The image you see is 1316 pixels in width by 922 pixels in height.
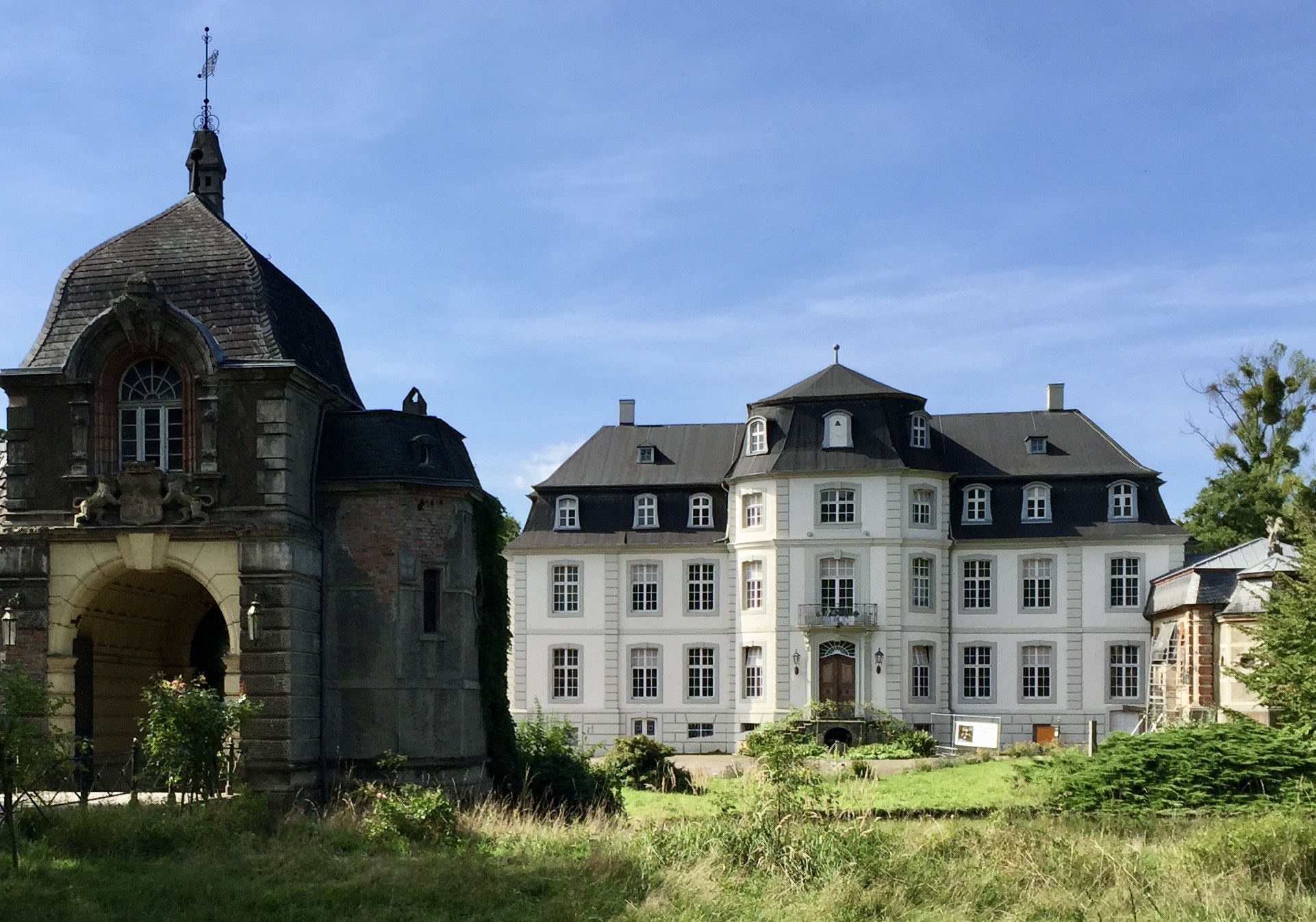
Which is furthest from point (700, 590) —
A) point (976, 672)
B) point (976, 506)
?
point (976, 506)

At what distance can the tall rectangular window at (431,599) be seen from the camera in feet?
83.9

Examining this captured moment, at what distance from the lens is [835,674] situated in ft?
141

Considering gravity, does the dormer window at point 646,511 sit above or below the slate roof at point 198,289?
below

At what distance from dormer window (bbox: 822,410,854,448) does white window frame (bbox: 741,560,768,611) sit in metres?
3.85

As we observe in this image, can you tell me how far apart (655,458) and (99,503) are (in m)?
24.5

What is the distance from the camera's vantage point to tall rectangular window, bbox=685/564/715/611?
45531 millimetres

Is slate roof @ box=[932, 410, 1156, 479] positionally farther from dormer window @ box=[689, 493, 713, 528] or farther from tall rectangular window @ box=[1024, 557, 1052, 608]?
dormer window @ box=[689, 493, 713, 528]

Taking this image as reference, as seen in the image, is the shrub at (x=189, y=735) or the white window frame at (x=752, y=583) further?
the white window frame at (x=752, y=583)

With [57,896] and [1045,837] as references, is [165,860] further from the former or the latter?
[1045,837]

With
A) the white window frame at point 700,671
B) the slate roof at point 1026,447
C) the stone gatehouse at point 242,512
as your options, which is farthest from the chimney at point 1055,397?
the stone gatehouse at point 242,512

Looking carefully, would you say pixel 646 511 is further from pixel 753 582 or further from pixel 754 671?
pixel 754 671

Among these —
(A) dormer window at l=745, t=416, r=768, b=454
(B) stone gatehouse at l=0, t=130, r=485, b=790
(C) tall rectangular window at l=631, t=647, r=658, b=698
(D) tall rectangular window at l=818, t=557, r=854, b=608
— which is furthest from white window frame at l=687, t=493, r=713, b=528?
(B) stone gatehouse at l=0, t=130, r=485, b=790

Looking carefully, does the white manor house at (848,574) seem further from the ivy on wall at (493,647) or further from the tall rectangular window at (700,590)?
the ivy on wall at (493,647)

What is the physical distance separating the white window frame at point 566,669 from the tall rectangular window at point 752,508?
20.4 ft
